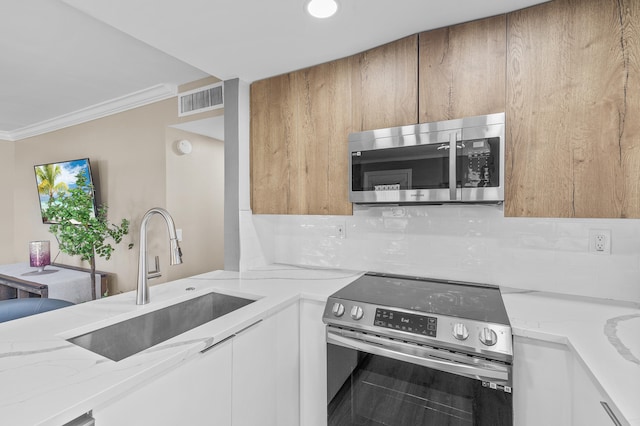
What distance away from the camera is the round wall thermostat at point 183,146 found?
287 cm

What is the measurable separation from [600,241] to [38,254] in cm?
503

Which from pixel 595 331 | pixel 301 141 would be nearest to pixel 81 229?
pixel 301 141

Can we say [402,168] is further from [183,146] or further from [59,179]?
[59,179]

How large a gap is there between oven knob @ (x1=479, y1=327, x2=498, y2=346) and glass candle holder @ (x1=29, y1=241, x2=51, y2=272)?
4.49m

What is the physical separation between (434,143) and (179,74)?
2162mm

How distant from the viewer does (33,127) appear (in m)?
4.02

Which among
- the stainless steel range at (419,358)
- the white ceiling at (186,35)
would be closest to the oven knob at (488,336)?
the stainless steel range at (419,358)

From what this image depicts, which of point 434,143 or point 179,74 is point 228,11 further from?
point 179,74

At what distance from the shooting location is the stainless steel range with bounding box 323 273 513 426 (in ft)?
3.57

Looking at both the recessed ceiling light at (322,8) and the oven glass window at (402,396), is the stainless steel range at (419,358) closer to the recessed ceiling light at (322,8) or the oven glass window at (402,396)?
the oven glass window at (402,396)

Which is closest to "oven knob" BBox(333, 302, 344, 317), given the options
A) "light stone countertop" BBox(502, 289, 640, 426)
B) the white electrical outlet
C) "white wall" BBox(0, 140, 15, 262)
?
"light stone countertop" BBox(502, 289, 640, 426)

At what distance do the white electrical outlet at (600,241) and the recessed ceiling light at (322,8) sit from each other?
5.33ft

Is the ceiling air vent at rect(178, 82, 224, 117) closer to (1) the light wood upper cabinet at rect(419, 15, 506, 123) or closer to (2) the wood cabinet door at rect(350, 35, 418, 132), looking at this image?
(2) the wood cabinet door at rect(350, 35, 418, 132)

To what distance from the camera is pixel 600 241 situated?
141 centimetres
